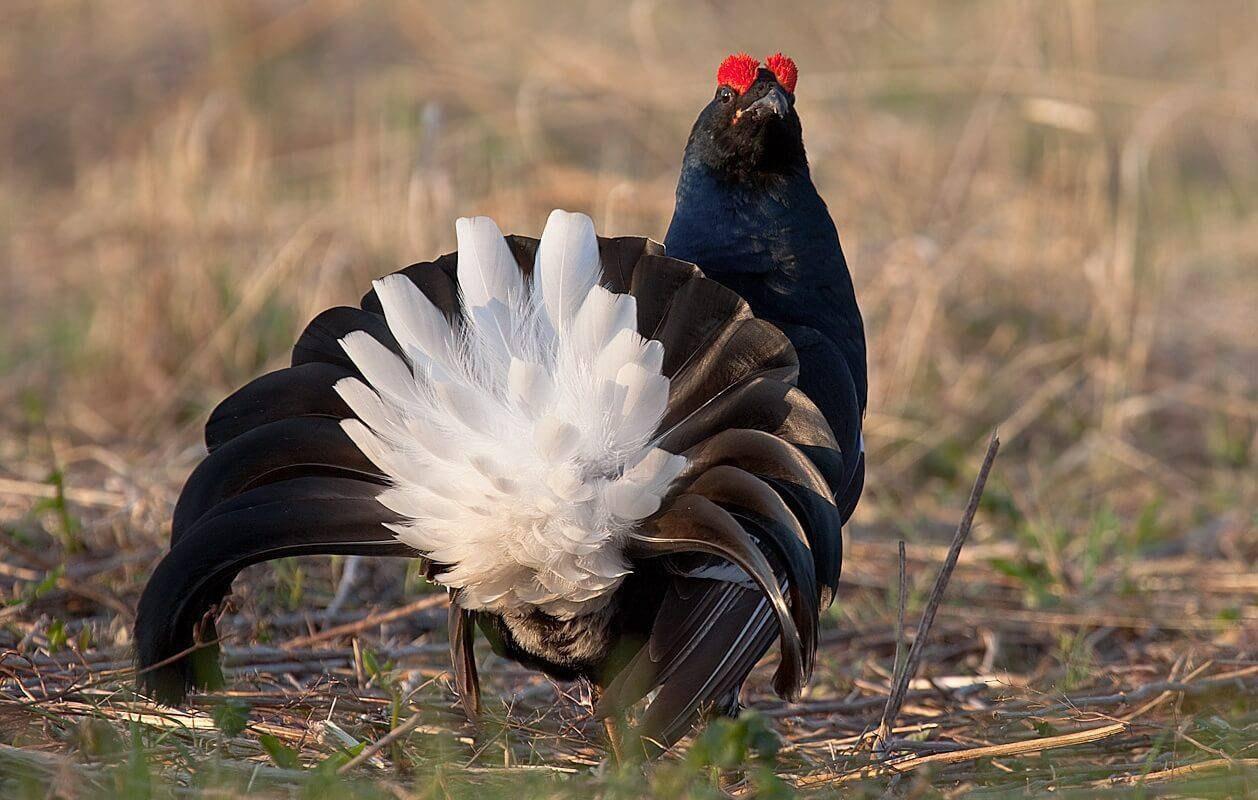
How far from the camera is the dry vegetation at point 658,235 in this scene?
2521mm

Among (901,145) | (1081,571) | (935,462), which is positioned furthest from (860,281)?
(1081,571)

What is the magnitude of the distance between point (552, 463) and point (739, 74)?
119cm

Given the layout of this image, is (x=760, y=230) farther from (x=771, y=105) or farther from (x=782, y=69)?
(x=782, y=69)

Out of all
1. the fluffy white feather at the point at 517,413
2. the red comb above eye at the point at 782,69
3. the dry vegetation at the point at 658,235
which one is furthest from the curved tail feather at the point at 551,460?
the red comb above eye at the point at 782,69

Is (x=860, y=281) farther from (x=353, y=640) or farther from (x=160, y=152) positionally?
(x=160, y=152)

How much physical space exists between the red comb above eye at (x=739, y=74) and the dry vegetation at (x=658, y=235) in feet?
4.44

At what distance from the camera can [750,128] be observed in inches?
113

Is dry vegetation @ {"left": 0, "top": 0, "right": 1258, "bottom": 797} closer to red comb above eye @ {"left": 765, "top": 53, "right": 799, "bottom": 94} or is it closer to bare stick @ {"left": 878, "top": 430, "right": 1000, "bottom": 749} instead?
bare stick @ {"left": 878, "top": 430, "right": 1000, "bottom": 749}

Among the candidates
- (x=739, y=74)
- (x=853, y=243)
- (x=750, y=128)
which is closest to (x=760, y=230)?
(x=750, y=128)

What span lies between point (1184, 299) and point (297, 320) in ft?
13.4


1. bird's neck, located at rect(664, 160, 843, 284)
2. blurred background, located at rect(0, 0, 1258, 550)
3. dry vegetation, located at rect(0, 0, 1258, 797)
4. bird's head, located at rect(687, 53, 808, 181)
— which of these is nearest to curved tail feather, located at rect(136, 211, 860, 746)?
dry vegetation, located at rect(0, 0, 1258, 797)

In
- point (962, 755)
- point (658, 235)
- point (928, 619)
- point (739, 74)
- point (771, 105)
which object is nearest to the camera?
point (962, 755)

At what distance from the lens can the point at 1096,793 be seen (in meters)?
2.18

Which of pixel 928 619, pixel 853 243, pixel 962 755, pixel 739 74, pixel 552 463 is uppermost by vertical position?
pixel 739 74
